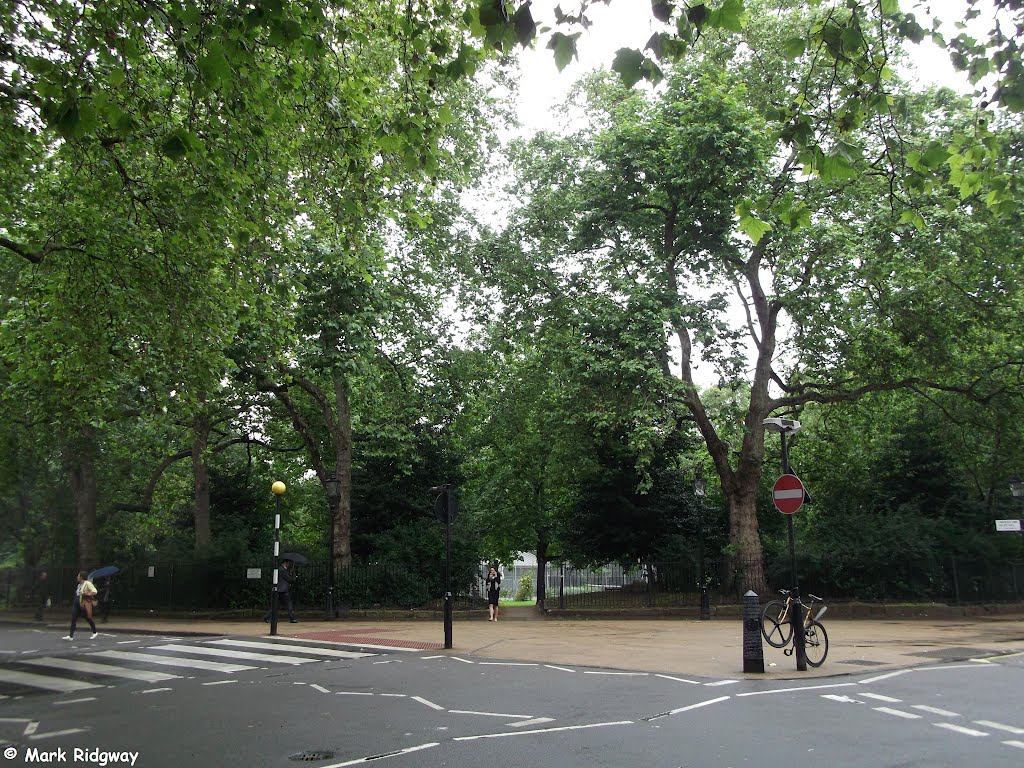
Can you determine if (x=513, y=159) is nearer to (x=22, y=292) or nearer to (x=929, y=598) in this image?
(x=22, y=292)

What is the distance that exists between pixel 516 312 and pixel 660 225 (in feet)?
17.2

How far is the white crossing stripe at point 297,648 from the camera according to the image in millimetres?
14266

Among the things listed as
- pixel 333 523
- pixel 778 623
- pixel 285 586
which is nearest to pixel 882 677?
pixel 778 623

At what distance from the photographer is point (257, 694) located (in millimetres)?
9883

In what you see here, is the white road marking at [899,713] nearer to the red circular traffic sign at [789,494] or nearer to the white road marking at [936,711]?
the white road marking at [936,711]

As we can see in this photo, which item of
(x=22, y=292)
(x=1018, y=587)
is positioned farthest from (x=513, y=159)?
(x=1018, y=587)

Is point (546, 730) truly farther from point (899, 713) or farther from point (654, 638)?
point (654, 638)

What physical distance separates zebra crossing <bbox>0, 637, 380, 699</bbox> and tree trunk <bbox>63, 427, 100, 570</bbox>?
14342 millimetres

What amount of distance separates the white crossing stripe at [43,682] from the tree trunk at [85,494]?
17.4 metres

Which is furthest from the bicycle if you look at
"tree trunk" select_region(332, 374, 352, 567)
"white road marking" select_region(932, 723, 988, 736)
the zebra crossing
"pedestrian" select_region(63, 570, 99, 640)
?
"pedestrian" select_region(63, 570, 99, 640)

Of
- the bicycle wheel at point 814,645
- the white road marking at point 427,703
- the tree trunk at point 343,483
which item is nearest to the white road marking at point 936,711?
the bicycle wheel at point 814,645

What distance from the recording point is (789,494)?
12.8m

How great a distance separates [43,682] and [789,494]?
1167 cm

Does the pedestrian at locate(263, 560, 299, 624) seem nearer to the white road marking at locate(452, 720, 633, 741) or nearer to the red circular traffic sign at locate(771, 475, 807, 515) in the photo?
the red circular traffic sign at locate(771, 475, 807, 515)
